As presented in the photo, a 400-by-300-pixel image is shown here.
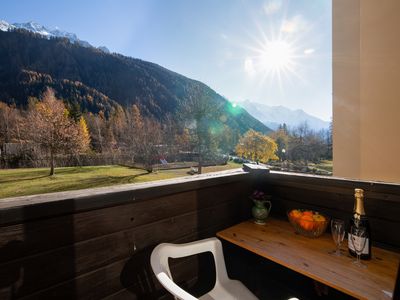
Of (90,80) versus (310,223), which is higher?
(90,80)

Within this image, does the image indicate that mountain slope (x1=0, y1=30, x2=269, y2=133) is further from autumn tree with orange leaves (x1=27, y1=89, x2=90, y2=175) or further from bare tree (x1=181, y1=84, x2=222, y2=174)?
autumn tree with orange leaves (x1=27, y1=89, x2=90, y2=175)

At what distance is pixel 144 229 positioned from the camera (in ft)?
2.97

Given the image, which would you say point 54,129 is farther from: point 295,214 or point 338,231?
point 338,231

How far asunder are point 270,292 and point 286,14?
4414 millimetres

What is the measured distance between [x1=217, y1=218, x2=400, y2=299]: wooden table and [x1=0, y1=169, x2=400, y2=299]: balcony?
18 cm

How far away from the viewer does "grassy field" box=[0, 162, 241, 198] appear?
10.5 m

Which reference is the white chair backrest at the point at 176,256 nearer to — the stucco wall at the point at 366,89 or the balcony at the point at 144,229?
the balcony at the point at 144,229

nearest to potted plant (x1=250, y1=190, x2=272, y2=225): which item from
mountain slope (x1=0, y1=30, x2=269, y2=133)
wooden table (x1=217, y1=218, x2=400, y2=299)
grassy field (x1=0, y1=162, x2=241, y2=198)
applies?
wooden table (x1=217, y1=218, x2=400, y2=299)

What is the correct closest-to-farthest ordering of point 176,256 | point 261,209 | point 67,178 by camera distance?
point 176,256 < point 261,209 < point 67,178

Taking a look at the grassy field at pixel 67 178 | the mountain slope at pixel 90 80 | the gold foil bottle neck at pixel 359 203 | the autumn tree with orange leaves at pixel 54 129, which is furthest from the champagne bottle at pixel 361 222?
the autumn tree with orange leaves at pixel 54 129

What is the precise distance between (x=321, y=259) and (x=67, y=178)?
14820mm

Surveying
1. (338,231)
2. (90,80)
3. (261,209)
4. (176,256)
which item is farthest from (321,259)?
(90,80)

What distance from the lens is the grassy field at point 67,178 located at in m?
10.5

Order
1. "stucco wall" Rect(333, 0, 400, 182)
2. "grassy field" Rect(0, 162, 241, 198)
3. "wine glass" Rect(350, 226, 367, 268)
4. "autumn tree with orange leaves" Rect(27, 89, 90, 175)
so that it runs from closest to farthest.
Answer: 1. "wine glass" Rect(350, 226, 367, 268)
2. "stucco wall" Rect(333, 0, 400, 182)
3. "grassy field" Rect(0, 162, 241, 198)
4. "autumn tree with orange leaves" Rect(27, 89, 90, 175)
